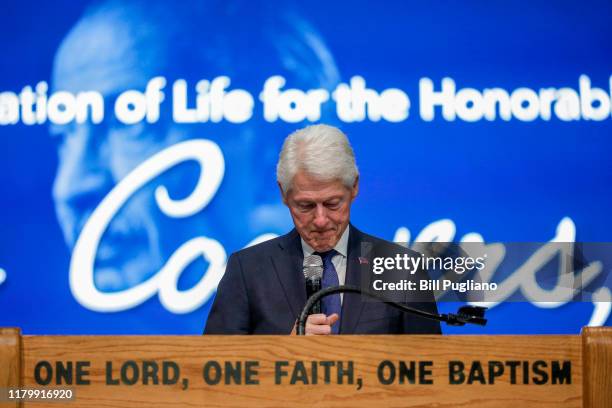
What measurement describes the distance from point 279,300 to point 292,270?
98 millimetres

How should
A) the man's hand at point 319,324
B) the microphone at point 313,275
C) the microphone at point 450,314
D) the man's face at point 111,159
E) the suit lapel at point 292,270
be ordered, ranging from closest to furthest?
1. the microphone at point 450,314
2. the man's hand at point 319,324
3. the microphone at point 313,275
4. the suit lapel at point 292,270
5. the man's face at point 111,159

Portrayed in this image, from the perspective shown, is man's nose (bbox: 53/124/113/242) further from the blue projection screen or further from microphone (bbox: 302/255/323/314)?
microphone (bbox: 302/255/323/314)

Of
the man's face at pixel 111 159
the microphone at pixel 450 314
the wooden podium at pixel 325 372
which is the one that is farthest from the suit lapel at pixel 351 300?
the man's face at pixel 111 159

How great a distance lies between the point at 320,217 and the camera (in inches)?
85.2

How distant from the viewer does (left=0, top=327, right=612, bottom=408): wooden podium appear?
1229 mm

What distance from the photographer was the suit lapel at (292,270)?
2095 millimetres

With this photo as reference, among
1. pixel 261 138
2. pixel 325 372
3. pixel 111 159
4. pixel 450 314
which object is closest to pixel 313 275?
pixel 450 314

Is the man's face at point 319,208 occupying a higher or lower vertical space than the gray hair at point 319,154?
lower

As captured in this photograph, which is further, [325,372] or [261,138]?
[261,138]

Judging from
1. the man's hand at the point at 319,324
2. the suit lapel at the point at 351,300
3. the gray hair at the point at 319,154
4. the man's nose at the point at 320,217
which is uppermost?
the gray hair at the point at 319,154

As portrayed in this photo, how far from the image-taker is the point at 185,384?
1.23 meters

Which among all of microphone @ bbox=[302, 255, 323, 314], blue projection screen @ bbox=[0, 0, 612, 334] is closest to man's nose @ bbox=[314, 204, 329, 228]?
microphone @ bbox=[302, 255, 323, 314]

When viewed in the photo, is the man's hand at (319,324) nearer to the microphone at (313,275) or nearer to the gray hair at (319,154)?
the microphone at (313,275)

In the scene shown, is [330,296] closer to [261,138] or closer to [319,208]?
[319,208]
